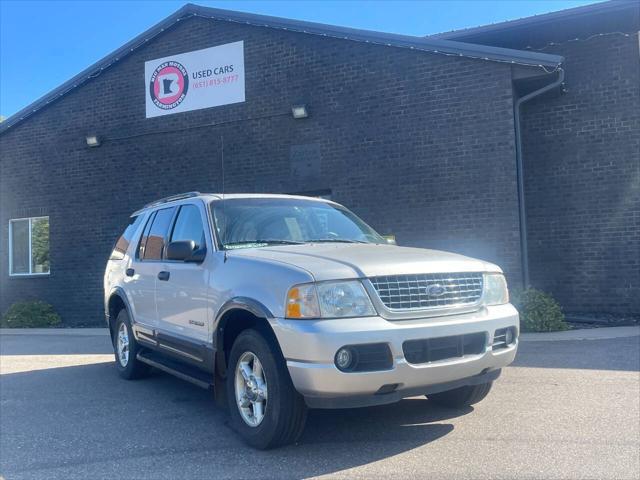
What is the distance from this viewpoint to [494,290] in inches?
181

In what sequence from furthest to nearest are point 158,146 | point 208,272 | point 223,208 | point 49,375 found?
1. point 158,146
2. point 49,375
3. point 223,208
4. point 208,272

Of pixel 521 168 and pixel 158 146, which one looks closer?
pixel 521 168

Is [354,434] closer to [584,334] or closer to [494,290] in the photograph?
[494,290]

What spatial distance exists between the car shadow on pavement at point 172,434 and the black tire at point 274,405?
0.39ft

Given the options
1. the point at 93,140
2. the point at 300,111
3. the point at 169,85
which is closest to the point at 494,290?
the point at 300,111

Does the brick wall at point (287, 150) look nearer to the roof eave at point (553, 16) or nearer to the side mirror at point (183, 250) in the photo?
the roof eave at point (553, 16)

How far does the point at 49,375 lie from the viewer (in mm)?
7477

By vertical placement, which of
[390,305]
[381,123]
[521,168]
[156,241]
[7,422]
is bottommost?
[7,422]

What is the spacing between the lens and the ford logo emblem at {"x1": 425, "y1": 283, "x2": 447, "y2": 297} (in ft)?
13.4

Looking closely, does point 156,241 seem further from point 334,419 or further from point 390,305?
point 390,305

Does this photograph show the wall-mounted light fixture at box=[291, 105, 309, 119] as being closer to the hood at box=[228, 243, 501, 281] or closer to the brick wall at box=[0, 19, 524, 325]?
the brick wall at box=[0, 19, 524, 325]

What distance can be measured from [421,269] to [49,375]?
17.9 ft

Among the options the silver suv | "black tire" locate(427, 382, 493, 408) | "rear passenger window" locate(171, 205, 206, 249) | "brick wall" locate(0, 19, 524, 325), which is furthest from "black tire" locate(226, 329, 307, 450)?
"brick wall" locate(0, 19, 524, 325)

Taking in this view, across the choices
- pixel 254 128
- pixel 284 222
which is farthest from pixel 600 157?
pixel 284 222
